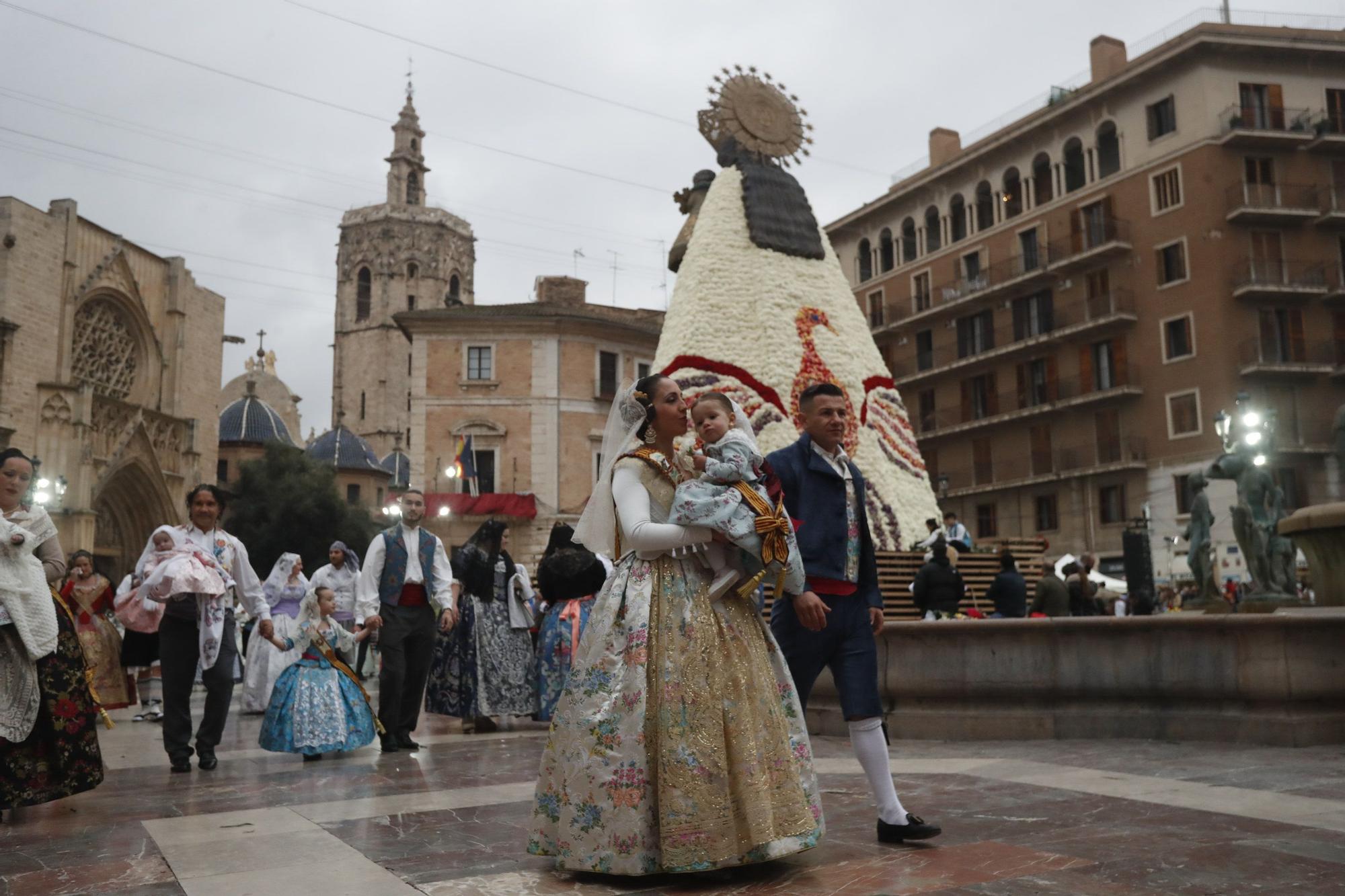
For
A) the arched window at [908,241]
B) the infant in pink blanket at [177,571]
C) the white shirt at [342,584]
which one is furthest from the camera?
the arched window at [908,241]

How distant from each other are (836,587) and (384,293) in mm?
74948

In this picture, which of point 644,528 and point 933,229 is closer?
point 644,528

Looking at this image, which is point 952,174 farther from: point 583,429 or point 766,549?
point 766,549

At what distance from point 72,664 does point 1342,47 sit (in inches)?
1474

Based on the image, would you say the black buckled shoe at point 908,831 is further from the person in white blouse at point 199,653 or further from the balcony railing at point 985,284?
the balcony railing at point 985,284

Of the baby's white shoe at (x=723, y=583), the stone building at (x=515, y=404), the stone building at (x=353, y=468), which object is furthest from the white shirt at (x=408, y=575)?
the stone building at (x=353, y=468)

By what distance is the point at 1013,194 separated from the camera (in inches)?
1483

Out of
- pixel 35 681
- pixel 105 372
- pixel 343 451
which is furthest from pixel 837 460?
pixel 343 451

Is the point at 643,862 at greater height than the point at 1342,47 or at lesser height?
lesser

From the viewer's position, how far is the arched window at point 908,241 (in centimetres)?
4212

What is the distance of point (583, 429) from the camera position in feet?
127

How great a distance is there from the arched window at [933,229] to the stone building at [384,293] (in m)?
41.8

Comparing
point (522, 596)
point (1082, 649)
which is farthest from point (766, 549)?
point (522, 596)

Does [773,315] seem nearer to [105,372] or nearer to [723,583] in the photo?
[723,583]
